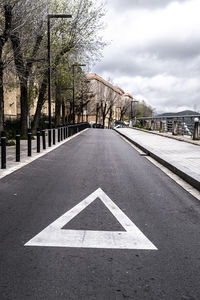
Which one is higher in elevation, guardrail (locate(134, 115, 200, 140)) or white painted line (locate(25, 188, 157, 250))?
guardrail (locate(134, 115, 200, 140))

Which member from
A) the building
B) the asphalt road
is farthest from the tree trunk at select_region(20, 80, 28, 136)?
the building

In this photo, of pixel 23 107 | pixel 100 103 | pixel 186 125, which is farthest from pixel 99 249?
pixel 100 103

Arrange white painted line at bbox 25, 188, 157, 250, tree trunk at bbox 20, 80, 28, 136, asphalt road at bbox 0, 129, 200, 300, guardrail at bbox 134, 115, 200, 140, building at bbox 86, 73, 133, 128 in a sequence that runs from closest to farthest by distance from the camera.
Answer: asphalt road at bbox 0, 129, 200, 300 → white painted line at bbox 25, 188, 157, 250 → guardrail at bbox 134, 115, 200, 140 → tree trunk at bbox 20, 80, 28, 136 → building at bbox 86, 73, 133, 128

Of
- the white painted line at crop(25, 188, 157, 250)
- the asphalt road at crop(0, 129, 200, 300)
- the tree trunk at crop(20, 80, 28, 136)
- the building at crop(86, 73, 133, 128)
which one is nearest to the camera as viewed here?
the asphalt road at crop(0, 129, 200, 300)

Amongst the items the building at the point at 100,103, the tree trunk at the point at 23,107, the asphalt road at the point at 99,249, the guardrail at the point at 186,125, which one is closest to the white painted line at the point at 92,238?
the asphalt road at the point at 99,249

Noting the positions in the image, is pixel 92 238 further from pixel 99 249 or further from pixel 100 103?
pixel 100 103

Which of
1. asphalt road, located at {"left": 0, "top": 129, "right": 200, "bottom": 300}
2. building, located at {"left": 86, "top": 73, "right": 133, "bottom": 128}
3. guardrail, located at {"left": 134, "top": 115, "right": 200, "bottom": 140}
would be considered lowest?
asphalt road, located at {"left": 0, "top": 129, "right": 200, "bottom": 300}

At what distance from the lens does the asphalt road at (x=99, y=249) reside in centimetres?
254

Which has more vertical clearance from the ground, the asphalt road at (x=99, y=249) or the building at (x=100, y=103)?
the building at (x=100, y=103)

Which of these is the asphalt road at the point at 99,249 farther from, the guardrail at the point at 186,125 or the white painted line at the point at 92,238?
the guardrail at the point at 186,125

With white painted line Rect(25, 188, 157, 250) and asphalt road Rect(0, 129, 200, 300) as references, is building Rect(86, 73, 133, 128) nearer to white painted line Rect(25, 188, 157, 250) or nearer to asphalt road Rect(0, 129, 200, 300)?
asphalt road Rect(0, 129, 200, 300)

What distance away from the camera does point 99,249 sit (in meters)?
3.32

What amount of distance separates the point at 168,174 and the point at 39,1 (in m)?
11.5

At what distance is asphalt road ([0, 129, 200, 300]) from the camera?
2.54m
